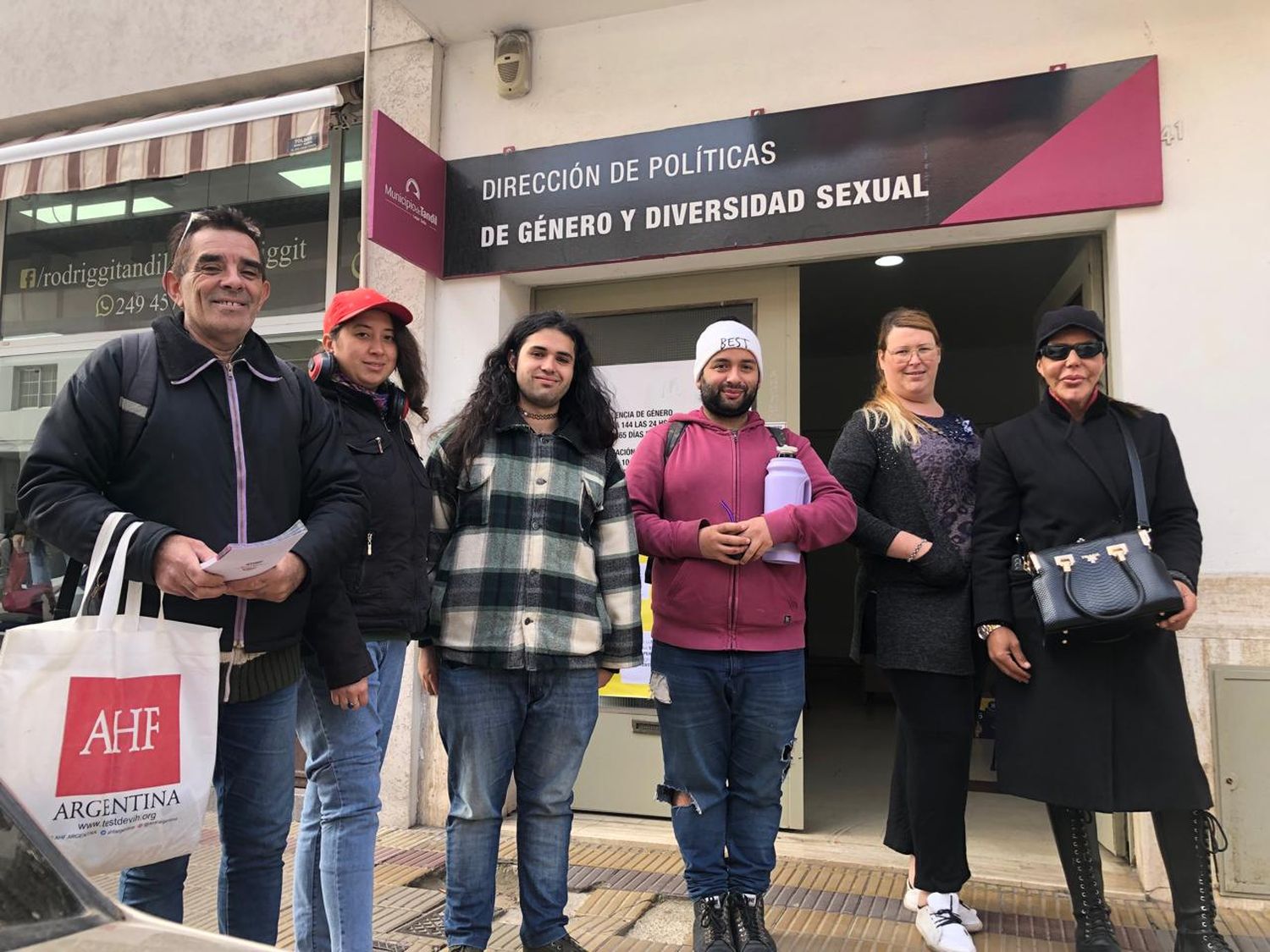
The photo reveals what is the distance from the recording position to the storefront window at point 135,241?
17.5 ft

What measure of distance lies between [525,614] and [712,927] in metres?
1.11

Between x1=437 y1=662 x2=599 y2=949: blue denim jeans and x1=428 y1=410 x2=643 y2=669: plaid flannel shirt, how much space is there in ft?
0.28

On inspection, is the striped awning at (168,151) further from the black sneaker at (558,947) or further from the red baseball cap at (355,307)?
the black sneaker at (558,947)

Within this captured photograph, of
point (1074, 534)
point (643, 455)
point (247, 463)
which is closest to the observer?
point (247, 463)

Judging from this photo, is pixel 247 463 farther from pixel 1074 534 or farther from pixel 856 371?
pixel 856 371

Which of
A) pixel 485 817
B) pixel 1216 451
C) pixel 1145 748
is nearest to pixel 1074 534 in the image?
pixel 1145 748

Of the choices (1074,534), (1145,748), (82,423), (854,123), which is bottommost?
(1145,748)

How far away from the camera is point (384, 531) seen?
8.09 feet

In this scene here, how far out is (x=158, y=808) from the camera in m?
1.62

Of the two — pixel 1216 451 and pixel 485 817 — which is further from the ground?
pixel 1216 451

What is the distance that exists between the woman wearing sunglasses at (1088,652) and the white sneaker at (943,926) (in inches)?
13.6

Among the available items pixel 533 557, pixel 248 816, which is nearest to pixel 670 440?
pixel 533 557

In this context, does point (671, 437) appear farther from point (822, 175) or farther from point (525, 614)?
point (822, 175)

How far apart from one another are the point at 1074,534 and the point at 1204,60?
7.30 feet
